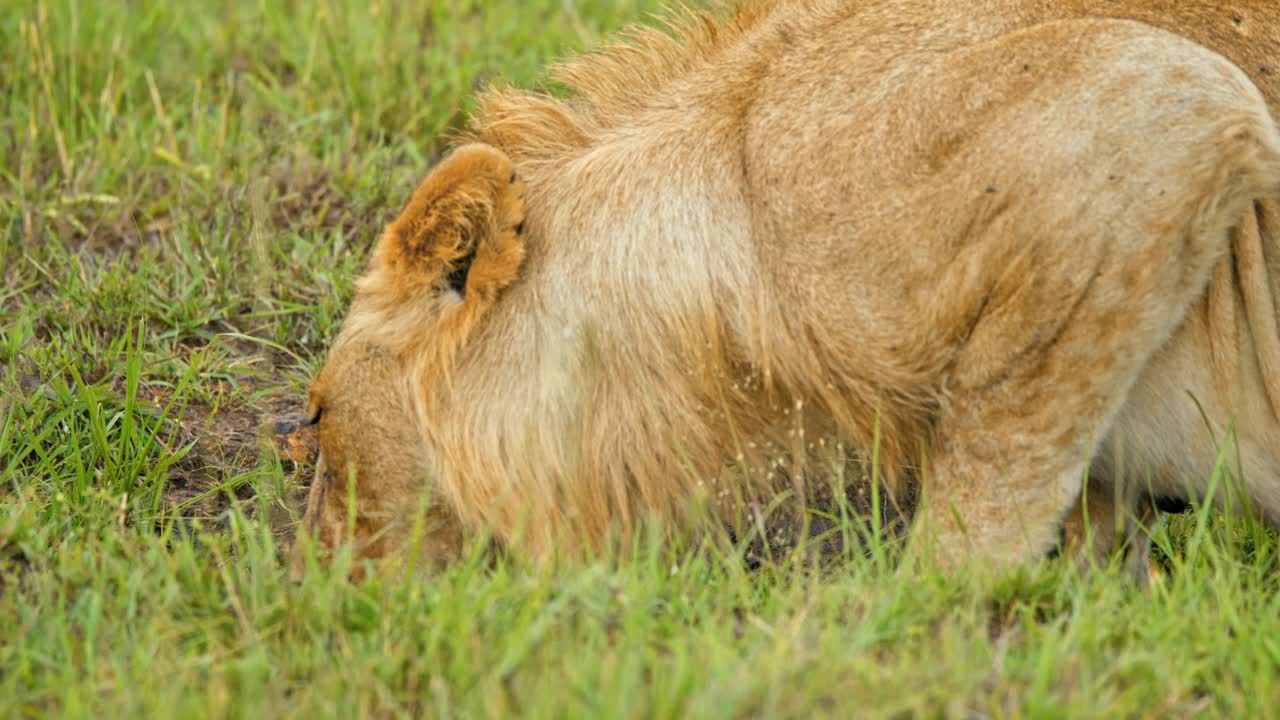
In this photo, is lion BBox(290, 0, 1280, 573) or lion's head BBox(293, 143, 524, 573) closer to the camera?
lion BBox(290, 0, 1280, 573)

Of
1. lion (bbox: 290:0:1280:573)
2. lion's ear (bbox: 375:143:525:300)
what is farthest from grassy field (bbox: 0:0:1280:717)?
lion's ear (bbox: 375:143:525:300)

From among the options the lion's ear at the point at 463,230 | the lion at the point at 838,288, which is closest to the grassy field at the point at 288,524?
the lion at the point at 838,288

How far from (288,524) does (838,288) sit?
1705 mm

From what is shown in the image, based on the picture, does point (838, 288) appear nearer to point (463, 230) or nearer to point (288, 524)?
point (463, 230)

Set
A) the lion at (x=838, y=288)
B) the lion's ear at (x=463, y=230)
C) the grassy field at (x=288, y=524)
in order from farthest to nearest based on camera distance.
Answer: the lion's ear at (x=463, y=230), the lion at (x=838, y=288), the grassy field at (x=288, y=524)

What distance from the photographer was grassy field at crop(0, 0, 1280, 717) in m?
2.55

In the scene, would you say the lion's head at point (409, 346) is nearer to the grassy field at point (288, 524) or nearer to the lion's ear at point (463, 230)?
the lion's ear at point (463, 230)

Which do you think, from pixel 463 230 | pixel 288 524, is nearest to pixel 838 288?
pixel 463 230

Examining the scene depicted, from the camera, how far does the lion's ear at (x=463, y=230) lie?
10.9 feet

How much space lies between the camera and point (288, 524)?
4031 mm

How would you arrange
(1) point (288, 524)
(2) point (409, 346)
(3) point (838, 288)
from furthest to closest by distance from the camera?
1. (1) point (288, 524)
2. (2) point (409, 346)
3. (3) point (838, 288)

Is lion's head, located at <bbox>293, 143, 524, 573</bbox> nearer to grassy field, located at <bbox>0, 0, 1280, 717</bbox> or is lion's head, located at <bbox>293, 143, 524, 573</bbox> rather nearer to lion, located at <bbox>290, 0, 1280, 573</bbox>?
lion, located at <bbox>290, 0, 1280, 573</bbox>

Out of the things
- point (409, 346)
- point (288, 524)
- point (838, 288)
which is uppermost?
point (838, 288)

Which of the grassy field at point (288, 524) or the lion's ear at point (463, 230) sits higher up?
the lion's ear at point (463, 230)
